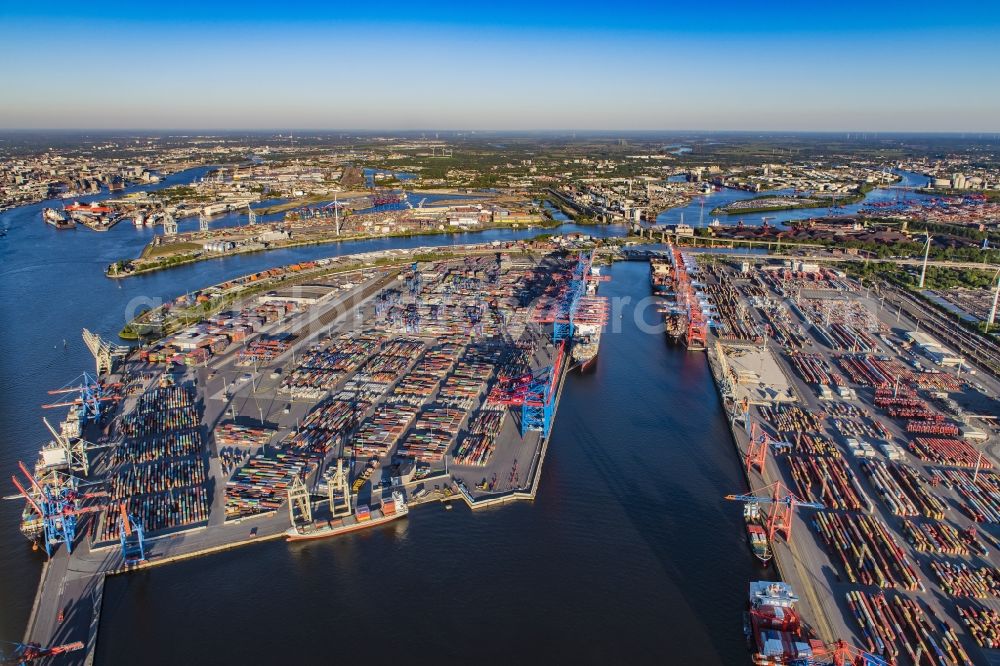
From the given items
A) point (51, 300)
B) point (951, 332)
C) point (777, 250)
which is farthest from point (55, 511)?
point (777, 250)

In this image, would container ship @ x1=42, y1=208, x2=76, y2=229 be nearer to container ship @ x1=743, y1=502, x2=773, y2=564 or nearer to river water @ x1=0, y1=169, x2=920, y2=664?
river water @ x1=0, y1=169, x2=920, y2=664

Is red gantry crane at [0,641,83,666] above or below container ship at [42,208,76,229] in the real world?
below

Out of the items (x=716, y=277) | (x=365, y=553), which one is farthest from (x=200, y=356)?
(x=716, y=277)

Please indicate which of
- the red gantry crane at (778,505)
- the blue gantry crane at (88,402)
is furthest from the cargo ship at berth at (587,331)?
the blue gantry crane at (88,402)

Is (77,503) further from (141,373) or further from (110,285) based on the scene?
(110,285)

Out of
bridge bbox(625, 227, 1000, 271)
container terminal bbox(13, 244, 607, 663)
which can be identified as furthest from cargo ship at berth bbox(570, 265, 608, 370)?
bridge bbox(625, 227, 1000, 271)

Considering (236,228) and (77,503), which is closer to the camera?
(77,503)
